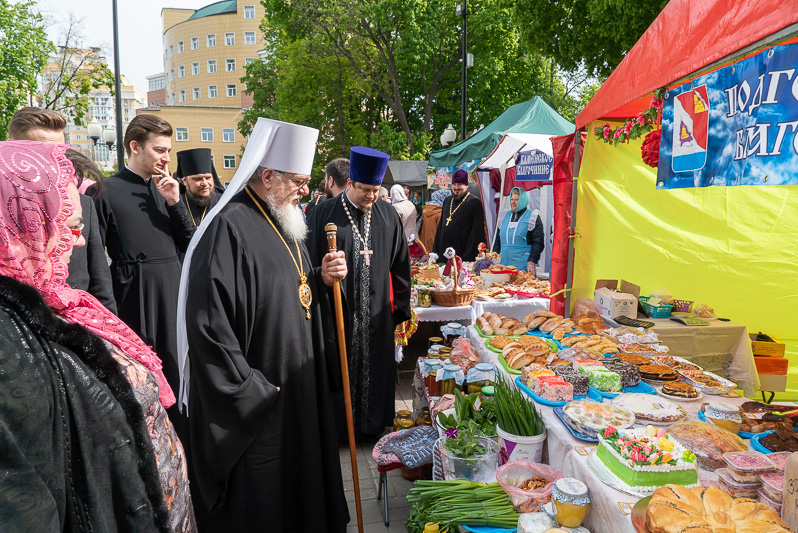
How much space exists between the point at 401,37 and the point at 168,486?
21370 mm

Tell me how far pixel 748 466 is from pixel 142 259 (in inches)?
145

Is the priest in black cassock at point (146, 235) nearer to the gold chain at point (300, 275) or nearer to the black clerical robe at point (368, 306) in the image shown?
the black clerical robe at point (368, 306)

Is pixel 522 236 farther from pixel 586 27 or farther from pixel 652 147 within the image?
pixel 586 27

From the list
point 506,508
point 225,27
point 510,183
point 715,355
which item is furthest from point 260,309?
point 225,27

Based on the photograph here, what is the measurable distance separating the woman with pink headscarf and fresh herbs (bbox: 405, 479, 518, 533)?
1.26 metres

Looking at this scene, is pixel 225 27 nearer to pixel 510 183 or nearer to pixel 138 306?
pixel 510 183

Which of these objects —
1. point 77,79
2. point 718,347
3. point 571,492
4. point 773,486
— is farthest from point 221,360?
point 77,79

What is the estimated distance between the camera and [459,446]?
2.53 metres

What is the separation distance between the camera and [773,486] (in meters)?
1.72

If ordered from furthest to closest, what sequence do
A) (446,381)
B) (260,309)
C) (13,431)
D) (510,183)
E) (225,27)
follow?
(225,27)
(510,183)
(446,381)
(260,309)
(13,431)

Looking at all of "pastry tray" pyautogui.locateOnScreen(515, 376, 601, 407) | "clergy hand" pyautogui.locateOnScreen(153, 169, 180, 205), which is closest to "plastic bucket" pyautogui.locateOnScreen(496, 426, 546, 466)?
"pastry tray" pyautogui.locateOnScreen(515, 376, 601, 407)

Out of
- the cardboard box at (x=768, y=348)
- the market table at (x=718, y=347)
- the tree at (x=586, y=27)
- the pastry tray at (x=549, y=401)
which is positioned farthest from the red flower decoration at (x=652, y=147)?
the tree at (x=586, y=27)

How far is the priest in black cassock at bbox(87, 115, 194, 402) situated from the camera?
3518 mm

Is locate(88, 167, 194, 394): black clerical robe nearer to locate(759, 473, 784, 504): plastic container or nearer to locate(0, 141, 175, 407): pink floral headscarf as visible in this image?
locate(0, 141, 175, 407): pink floral headscarf
